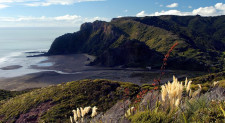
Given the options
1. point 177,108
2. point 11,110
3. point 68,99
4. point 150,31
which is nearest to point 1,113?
point 11,110

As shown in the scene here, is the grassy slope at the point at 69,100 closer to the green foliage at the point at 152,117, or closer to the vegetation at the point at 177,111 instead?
the green foliage at the point at 152,117

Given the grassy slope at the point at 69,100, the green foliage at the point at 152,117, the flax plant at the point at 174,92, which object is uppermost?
the flax plant at the point at 174,92

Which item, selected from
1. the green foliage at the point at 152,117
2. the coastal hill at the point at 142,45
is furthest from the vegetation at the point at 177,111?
the coastal hill at the point at 142,45

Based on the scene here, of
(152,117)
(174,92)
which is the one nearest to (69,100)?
(152,117)

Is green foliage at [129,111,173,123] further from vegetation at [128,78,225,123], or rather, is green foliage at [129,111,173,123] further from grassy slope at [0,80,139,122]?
grassy slope at [0,80,139,122]

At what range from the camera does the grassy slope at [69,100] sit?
23.2 metres

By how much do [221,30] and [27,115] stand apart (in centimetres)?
20258

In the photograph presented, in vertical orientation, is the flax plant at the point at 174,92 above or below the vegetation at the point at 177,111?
above

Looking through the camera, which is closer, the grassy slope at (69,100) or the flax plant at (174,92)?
the flax plant at (174,92)

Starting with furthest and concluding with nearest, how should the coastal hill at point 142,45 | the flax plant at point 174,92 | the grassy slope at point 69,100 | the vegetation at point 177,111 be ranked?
1. the coastal hill at point 142,45
2. the grassy slope at point 69,100
3. the flax plant at point 174,92
4. the vegetation at point 177,111

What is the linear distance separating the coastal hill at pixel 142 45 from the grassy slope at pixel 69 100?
157ft

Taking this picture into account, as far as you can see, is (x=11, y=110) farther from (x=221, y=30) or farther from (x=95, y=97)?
(x=221, y=30)

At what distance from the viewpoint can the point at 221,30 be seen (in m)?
192

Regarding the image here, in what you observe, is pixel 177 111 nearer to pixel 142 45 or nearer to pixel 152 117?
pixel 152 117
